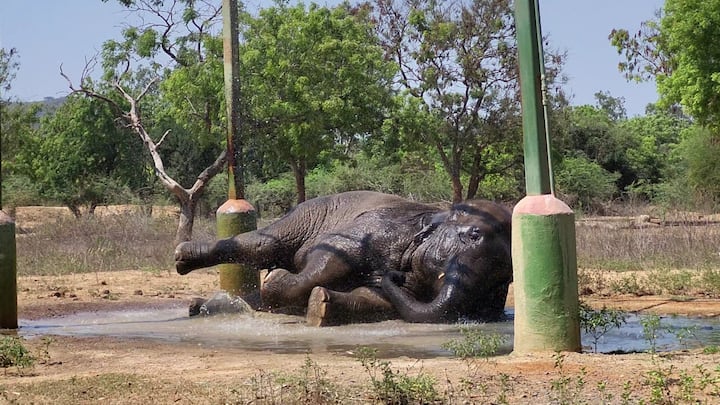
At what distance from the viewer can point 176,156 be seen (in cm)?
3969

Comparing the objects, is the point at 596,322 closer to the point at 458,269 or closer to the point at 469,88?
the point at 458,269

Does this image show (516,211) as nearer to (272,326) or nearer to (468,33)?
(272,326)

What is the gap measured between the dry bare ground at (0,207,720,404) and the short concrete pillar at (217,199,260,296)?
3.55 m

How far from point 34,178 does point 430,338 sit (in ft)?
112

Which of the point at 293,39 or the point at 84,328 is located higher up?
the point at 293,39

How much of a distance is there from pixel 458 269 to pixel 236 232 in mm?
3301

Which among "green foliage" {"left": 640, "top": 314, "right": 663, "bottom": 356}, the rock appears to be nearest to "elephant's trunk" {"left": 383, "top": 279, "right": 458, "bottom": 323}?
"green foliage" {"left": 640, "top": 314, "right": 663, "bottom": 356}

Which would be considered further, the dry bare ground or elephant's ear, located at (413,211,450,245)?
elephant's ear, located at (413,211,450,245)

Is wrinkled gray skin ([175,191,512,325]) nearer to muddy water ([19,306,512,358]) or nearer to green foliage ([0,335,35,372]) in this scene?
muddy water ([19,306,512,358])

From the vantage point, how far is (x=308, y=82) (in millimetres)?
28156

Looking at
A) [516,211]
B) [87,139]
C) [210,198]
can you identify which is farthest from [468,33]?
[516,211]

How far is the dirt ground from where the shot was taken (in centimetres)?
508

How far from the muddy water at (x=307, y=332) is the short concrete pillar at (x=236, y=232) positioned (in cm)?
79

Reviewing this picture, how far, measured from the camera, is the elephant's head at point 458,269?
29.9 feet
